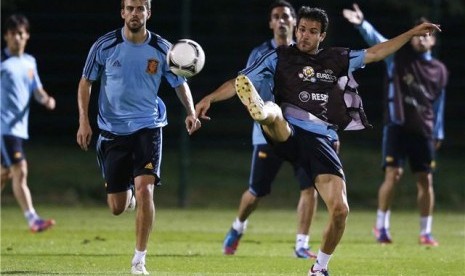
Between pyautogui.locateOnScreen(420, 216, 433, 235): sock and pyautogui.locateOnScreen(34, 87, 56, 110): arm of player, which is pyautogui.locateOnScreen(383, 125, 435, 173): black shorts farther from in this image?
pyautogui.locateOnScreen(34, 87, 56, 110): arm of player

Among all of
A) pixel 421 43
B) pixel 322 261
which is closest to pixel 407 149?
pixel 421 43

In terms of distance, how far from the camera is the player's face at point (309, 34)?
406 inches

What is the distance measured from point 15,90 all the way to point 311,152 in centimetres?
674

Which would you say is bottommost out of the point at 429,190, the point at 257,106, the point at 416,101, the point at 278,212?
the point at 278,212

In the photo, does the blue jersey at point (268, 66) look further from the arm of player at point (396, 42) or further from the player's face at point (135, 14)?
the player's face at point (135, 14)

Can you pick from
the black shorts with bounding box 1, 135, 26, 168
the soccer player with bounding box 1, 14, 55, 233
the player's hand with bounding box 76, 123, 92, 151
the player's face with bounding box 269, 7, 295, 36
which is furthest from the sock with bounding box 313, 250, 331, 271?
the black shorts with bounding box 1, 135, 26, 168

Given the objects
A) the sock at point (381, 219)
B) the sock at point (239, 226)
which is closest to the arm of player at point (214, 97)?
the sock at point (239, 226)

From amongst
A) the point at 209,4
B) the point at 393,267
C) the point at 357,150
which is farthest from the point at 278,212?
the point at 393,267

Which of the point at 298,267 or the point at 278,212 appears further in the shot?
the point at 278,212

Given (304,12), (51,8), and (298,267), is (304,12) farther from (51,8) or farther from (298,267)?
(51,8)

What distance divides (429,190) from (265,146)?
289cm

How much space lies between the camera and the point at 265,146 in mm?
13273

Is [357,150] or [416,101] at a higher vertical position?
[416,101]

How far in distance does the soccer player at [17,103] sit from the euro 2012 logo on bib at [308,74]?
234 inches
